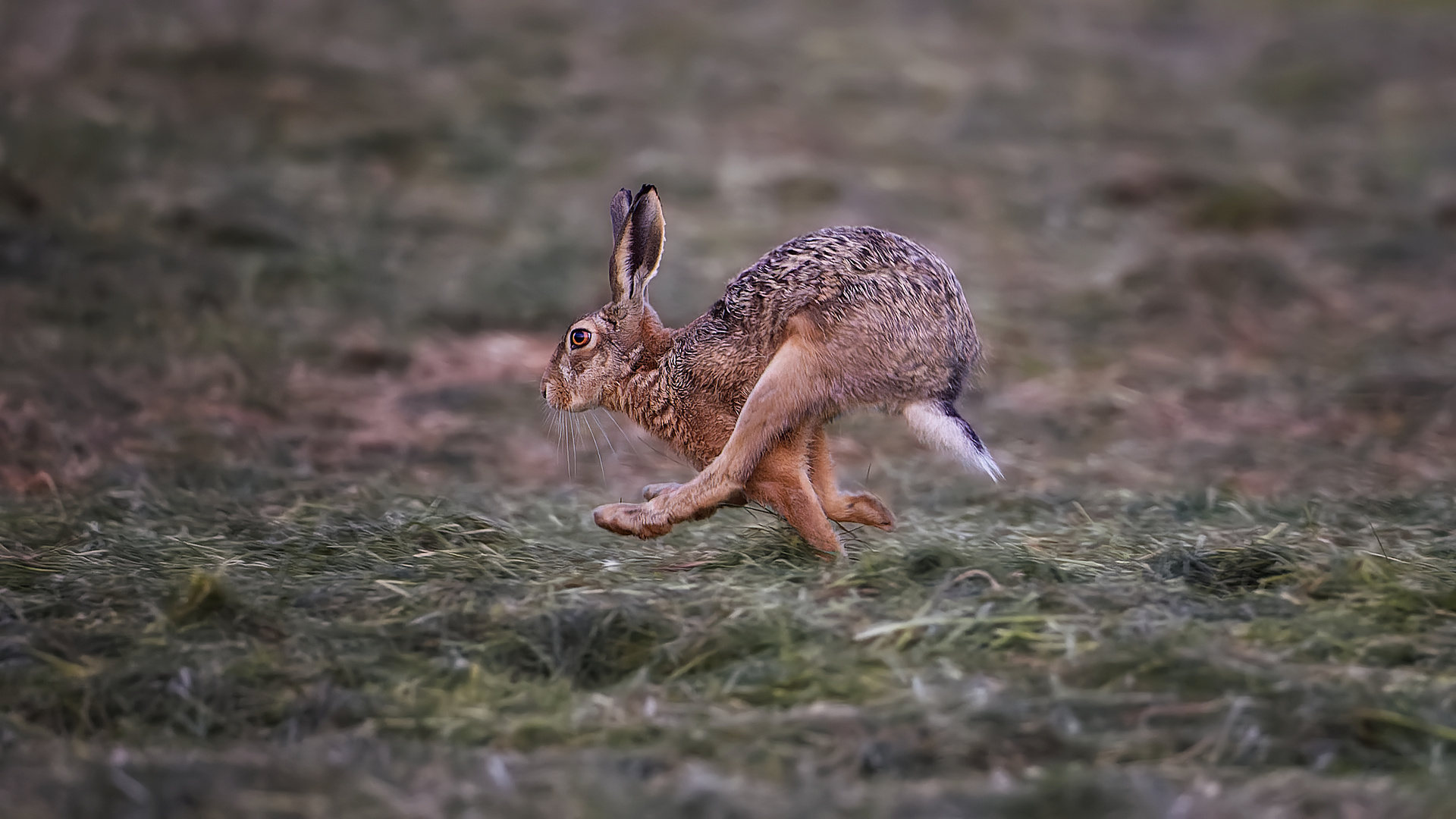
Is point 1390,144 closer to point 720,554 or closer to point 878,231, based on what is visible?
point 878,231

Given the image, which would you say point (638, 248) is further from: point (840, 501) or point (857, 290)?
point (840, 501)

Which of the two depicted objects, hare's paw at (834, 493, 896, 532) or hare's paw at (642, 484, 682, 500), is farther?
hare's paw at (834, 493, 896, 532)

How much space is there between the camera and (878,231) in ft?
15.3

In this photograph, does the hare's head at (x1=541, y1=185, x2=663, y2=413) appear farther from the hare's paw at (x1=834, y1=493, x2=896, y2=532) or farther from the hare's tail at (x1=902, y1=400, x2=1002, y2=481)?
the hare's tail at (x1=902, y1=400, x2=1002, y2=481)

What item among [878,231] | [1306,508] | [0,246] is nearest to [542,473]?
[878,231]

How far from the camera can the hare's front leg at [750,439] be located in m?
4.23

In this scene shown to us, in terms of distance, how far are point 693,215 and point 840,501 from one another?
563cm

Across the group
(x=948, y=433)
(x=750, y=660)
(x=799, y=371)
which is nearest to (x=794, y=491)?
(x=799, y=371)

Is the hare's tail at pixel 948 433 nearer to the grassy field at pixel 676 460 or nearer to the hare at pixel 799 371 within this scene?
the hare at pixel 799 371

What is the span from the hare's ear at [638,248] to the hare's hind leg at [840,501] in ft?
2.99

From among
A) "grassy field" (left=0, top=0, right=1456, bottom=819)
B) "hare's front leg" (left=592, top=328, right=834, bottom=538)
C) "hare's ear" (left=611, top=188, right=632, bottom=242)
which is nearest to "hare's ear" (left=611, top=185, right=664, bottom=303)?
"hare's ear" (left=611, top=188, right=632, bottom=242)

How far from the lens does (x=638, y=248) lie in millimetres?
4848

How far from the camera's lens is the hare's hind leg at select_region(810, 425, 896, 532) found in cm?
486

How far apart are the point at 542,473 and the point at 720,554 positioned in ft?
7.36
